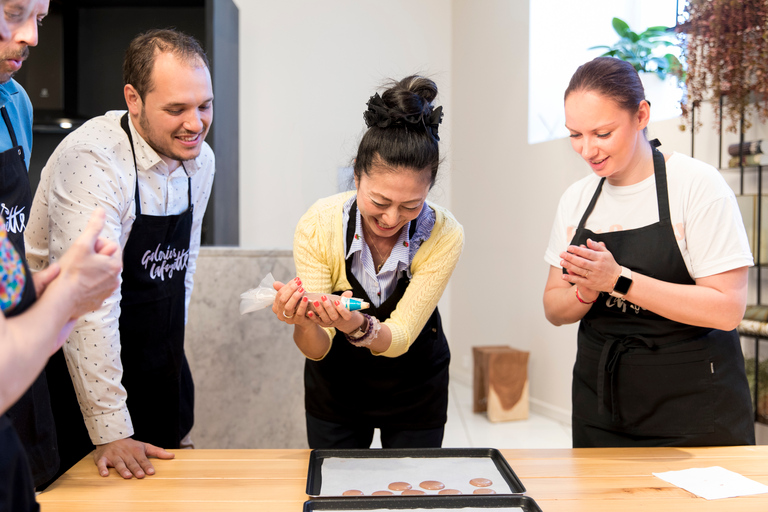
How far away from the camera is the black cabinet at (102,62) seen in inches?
160

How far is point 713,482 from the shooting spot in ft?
4.23

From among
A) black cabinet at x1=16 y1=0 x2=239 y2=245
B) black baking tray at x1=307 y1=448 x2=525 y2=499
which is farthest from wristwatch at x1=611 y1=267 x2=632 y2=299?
black cabinet at x1=16 y1=0 x2=239 y2=245

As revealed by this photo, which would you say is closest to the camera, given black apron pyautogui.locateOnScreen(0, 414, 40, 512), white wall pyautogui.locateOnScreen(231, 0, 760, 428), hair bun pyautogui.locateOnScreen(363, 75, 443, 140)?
black apron pyautogui.locateOnScreen(0, 414, 40, 512)

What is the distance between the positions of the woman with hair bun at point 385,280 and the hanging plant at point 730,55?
1750 millimetres

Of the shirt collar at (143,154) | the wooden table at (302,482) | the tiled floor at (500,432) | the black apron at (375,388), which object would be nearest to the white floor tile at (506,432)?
the tiled floor at (500,432)

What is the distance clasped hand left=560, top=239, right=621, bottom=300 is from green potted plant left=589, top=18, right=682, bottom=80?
2476mm

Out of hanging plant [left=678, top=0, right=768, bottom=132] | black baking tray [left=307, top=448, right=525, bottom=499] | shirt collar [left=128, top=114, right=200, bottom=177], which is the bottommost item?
black baking tray [left=307, top=448, right=525, bottom=499]

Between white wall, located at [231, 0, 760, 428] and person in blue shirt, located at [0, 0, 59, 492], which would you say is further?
white wall, located at [231, 0, 760, 428]

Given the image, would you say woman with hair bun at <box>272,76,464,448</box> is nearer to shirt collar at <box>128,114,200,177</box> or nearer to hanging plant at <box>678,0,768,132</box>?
shirt collar at <box>128,114,200,177</box>

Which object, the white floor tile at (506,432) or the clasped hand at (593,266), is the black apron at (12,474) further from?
the white floor tile at (506,432)

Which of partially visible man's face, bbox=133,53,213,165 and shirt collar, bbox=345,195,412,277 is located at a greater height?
partially visible man's face, bbox=133,53,213,165

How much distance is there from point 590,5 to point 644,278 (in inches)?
128

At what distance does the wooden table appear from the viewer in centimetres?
117

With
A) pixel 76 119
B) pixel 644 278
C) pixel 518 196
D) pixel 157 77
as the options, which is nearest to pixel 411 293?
pixel 644 278
